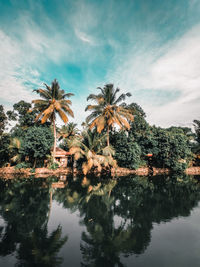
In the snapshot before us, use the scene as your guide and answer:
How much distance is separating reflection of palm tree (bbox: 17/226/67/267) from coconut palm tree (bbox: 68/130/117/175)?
12416 mm

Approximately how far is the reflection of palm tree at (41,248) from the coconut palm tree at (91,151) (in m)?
12.4

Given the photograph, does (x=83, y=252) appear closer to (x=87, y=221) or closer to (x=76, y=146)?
(x=87, y=221)

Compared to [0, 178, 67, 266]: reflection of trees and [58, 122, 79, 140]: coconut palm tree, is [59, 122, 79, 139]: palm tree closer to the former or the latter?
[58, 122, 79, 140]: coconut palm tree

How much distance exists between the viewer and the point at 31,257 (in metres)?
3.63

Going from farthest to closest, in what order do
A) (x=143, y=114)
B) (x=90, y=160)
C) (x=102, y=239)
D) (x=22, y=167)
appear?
(x=143, y=114), (x=22, y=167), (x=90, y=160), (x=102, y=239)

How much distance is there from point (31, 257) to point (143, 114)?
25996 mm

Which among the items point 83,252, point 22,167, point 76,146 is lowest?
point 83,252

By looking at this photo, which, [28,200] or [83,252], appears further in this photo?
[28,200]

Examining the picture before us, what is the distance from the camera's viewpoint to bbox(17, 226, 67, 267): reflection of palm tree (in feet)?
11.4

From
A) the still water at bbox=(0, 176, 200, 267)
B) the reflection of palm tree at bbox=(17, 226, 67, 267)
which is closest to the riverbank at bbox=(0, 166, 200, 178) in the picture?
the still water at bbox=(0, 176, 200, 267)

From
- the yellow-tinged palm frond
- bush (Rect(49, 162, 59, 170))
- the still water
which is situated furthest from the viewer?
the yellow-tinged palm frond

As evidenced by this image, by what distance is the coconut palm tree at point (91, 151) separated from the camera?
17578 millimetres

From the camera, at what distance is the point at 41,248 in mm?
4016

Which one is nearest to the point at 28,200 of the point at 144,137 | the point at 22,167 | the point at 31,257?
the point at 31,257
